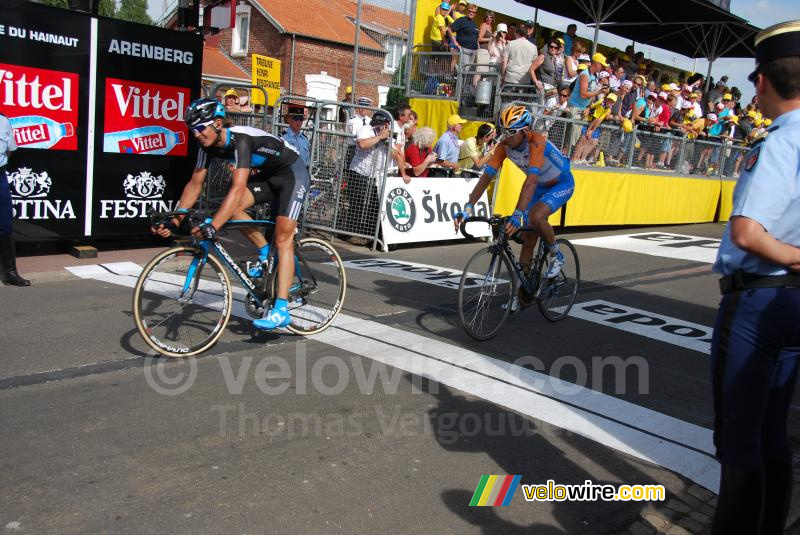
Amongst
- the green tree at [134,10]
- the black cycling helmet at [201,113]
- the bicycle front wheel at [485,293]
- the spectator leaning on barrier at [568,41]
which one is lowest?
the bicycle front wheel at [485,293]

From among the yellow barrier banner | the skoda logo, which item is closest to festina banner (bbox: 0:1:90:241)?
the skoda logo

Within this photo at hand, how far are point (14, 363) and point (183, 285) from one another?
1320 mm

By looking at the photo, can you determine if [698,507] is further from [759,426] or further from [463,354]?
[463,354]

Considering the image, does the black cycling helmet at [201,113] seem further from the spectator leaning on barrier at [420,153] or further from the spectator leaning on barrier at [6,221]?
the spectator leaning on barrier at [420,153]

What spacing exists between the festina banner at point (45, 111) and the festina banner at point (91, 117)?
0.04 feet

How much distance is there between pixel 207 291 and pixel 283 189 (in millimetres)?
1127

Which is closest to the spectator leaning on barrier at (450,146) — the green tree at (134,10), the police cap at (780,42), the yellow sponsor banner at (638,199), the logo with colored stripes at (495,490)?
the yellow sponsor banner at (638,199)

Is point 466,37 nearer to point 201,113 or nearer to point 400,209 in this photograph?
point 400,209

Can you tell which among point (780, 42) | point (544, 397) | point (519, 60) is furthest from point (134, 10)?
point (780, 42)

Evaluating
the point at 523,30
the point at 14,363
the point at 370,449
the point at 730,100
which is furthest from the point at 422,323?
the point at 730,100

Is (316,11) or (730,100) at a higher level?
(316,11)

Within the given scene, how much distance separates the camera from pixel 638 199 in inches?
667

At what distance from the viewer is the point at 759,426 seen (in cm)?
266

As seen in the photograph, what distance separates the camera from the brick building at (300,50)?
37125 millimetres
